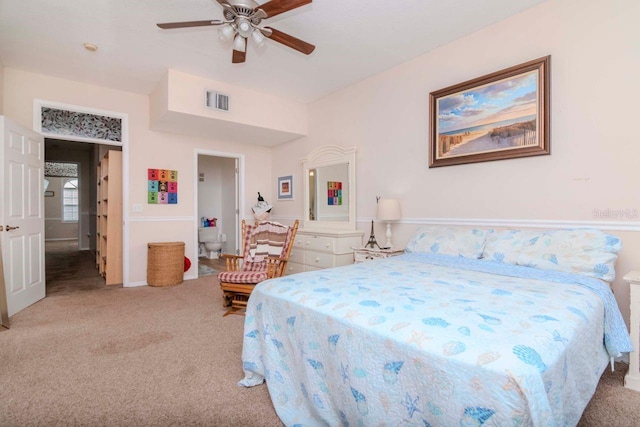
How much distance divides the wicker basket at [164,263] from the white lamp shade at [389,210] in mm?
2889

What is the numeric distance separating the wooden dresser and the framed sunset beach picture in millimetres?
1326

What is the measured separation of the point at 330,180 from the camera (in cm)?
454

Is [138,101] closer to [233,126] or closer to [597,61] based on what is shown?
[233,126]

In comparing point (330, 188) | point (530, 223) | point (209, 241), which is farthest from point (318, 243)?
point (209, 241)

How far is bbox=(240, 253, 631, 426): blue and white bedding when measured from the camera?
35.6 inches

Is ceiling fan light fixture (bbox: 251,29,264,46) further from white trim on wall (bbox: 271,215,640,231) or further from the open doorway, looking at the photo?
the open doorway

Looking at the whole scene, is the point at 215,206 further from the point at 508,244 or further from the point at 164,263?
the point at 508,244

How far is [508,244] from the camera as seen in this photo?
2.38m

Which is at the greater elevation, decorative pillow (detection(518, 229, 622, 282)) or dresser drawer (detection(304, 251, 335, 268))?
decorative pillow (detection(518, 229, 622, 282))

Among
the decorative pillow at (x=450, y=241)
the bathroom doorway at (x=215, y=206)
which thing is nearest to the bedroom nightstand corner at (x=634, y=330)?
the decorative pillow at (x=450, y=241)

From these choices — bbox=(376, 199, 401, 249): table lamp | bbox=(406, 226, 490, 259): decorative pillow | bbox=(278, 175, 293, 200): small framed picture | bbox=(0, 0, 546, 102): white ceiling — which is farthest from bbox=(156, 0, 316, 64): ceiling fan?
bbox=(278, 175, 293, 200): small framed picture

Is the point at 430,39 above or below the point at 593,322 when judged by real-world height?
above

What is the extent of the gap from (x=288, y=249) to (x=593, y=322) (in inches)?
102

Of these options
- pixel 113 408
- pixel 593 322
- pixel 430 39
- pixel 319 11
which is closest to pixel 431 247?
pixel 593 322
